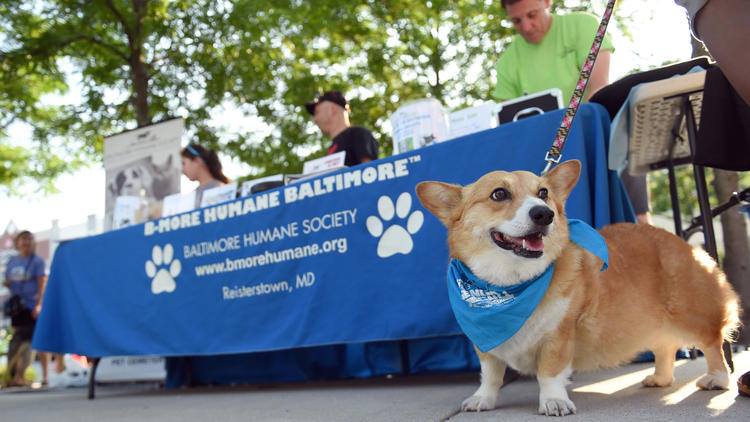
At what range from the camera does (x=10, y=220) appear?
52.9ft

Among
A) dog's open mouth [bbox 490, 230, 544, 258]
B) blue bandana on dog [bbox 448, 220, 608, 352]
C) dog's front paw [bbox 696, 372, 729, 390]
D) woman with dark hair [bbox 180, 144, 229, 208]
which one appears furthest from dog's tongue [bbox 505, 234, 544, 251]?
woman with dark hair [bbox 180, 144, 229, 208]

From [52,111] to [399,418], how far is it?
434 inches

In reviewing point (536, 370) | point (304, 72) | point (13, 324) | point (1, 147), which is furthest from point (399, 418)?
point (1, 147)

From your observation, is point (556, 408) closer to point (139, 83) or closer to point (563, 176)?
point (563, 176)

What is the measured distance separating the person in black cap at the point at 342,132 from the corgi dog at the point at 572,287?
7.04 ft

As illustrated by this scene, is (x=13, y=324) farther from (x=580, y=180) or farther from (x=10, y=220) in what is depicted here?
(x=10, y=220)

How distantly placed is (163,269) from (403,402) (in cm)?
220

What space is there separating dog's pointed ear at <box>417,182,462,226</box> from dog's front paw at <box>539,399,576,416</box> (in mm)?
Answer: 780

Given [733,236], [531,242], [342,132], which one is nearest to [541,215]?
[531,242]

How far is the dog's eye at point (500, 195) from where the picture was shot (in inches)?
94.6

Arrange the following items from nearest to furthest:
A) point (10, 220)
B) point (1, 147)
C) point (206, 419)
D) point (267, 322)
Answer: point (206, 419) → point (267, 322) → point (1, 147) → point (10, 220)

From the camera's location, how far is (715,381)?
7.98 ft

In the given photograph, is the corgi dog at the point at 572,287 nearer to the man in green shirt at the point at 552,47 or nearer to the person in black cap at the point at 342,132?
the man in green shirt at the point at 552,47

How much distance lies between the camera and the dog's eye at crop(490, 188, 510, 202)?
2402mm
